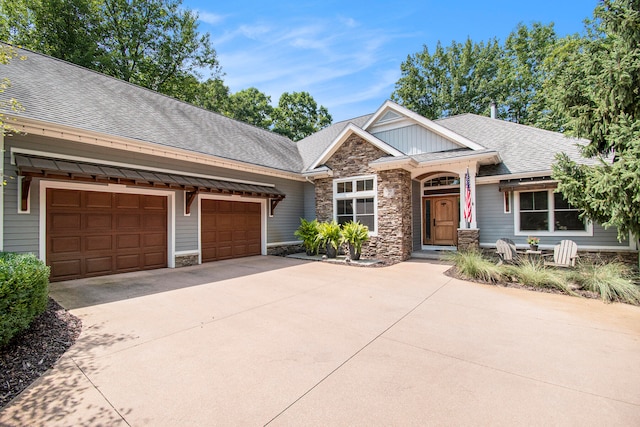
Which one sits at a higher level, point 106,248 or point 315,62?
point 315,62

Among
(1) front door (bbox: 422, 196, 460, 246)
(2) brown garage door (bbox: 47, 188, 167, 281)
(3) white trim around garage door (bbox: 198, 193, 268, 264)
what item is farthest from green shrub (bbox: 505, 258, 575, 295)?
(2) brown garage door (bbox: 47, 188, 167, 281)

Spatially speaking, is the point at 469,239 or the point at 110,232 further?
the point at 469,239

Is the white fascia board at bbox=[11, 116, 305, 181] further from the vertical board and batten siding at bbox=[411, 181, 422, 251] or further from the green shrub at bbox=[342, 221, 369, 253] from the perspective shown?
the vertical board and batten siding at bbox=[411, 181, 422, 251]

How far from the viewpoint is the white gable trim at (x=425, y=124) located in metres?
9.85

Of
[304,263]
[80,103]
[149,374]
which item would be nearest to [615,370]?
[149,374]

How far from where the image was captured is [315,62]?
12406mm

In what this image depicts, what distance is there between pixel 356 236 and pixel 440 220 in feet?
14.3

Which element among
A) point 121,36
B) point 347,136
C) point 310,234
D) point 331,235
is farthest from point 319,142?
point 121,36

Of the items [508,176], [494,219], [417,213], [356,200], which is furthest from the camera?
[417,213]

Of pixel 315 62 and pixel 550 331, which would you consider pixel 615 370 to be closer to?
pixel 550 331

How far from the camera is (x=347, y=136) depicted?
11.3 metres

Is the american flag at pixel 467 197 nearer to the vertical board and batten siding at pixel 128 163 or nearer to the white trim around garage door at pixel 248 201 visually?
the vertical board and batten siding at pixel 128 163

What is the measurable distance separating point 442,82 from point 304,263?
24134 millimetres

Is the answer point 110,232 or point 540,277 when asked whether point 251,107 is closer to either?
point 110,232
